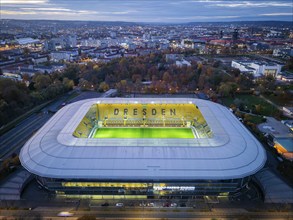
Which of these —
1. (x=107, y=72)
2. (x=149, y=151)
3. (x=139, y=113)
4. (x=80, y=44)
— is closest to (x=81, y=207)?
(x=149, y=151)

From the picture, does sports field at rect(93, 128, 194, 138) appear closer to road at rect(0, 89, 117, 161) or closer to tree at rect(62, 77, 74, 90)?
road at rect(0, 89, 117, 161)

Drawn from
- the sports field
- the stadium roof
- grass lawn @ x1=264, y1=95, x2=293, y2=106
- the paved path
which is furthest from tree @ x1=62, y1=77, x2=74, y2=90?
grass lawn @ x1=264, y1=95, x2=293, y2=106

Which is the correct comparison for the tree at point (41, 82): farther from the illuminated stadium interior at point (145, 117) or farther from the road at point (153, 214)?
the road at point (153, 214)

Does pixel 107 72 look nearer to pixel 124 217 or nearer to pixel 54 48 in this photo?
pixel 124 217

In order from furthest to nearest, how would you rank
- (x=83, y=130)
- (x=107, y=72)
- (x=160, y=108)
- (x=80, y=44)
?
(x=80, y=44) < (x=107, y=72) < (x=160, y=108) < (x=83, y=130)

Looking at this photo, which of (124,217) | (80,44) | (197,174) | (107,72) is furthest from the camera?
(80,44)
